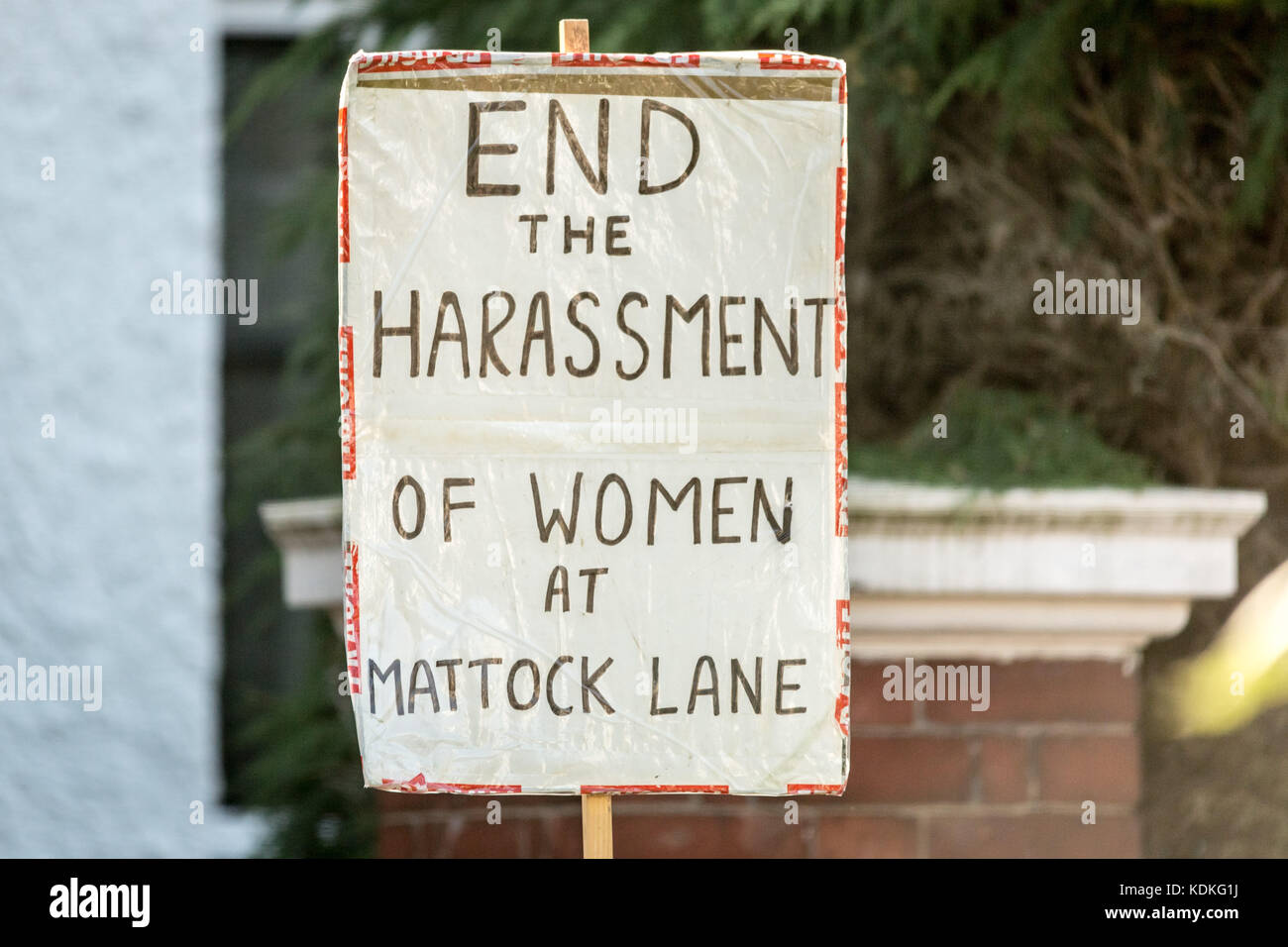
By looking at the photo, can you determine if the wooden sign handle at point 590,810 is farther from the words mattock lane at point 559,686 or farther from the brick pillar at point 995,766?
the brick pillar at point 995,766

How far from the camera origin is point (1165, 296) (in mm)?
2854

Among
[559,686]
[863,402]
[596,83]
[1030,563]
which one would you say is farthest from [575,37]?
[863,402]

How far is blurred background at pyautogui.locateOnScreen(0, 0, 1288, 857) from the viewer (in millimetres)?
2518

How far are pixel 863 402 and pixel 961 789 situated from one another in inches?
38.4

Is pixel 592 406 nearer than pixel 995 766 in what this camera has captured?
Yes

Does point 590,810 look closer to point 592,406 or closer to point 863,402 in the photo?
point 592,406

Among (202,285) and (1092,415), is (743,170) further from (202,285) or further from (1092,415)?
(202,285)

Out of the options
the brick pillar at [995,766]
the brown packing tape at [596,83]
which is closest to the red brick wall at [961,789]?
the brick pillar at [995,766]

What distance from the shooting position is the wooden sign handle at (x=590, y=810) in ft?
6.15

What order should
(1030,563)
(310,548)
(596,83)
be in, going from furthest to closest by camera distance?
(310,548), (1030,563), (596,83)

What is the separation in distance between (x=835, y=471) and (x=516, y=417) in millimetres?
432

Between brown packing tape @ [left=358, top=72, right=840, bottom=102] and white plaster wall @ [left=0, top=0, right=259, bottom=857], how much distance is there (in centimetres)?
199

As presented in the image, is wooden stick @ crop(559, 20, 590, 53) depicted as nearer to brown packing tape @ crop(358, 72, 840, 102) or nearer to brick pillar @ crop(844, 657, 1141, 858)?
brown packing tape @ crop(358, 72, 840, 102)

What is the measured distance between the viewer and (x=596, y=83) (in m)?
1.85
